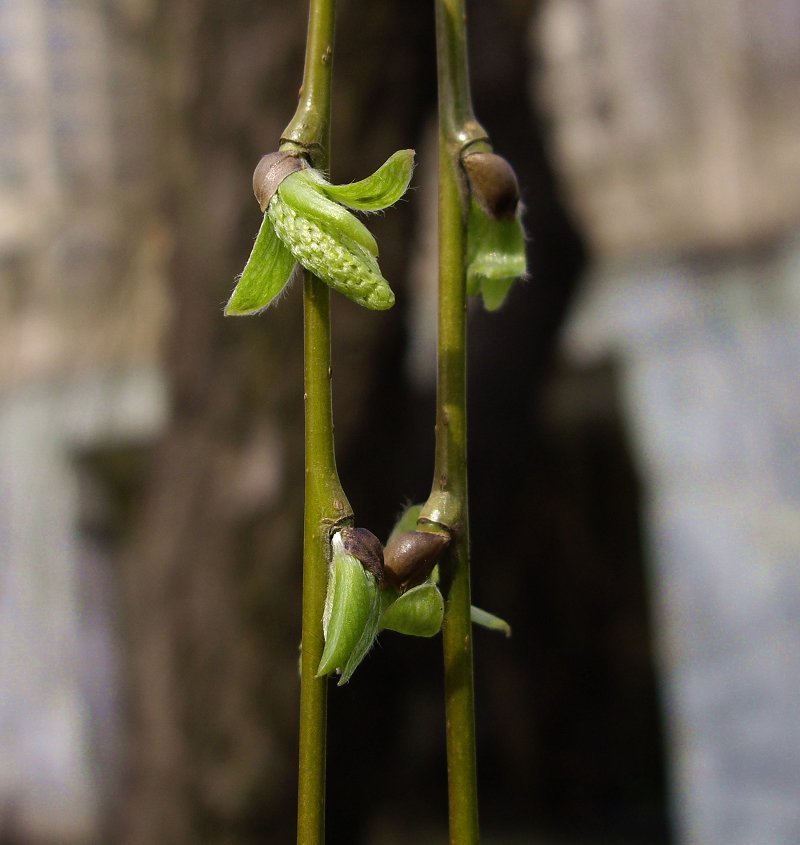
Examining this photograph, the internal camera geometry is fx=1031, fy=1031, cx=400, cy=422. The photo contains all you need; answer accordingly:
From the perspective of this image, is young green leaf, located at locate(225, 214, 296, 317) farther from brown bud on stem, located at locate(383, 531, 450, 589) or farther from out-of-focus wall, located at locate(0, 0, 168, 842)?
out-of-focus wall, located at locate(0, 0, 168, 842)

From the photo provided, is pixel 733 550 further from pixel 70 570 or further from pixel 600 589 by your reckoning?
pixel 70 570

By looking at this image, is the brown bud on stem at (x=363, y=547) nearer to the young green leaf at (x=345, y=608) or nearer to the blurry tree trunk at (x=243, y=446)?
the young green leaf at (x=345, y=608)

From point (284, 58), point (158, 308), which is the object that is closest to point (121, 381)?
point (158, 308)

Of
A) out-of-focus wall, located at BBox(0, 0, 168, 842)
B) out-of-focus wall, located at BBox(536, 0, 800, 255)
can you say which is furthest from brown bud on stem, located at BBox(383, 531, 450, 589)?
out-of-focus wall, located at BBox(536, 0, 800, 255)

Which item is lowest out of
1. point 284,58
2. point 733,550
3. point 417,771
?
point 417,771

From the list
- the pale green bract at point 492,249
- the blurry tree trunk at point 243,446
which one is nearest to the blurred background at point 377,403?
the blurry tree trunk at point 243,446
